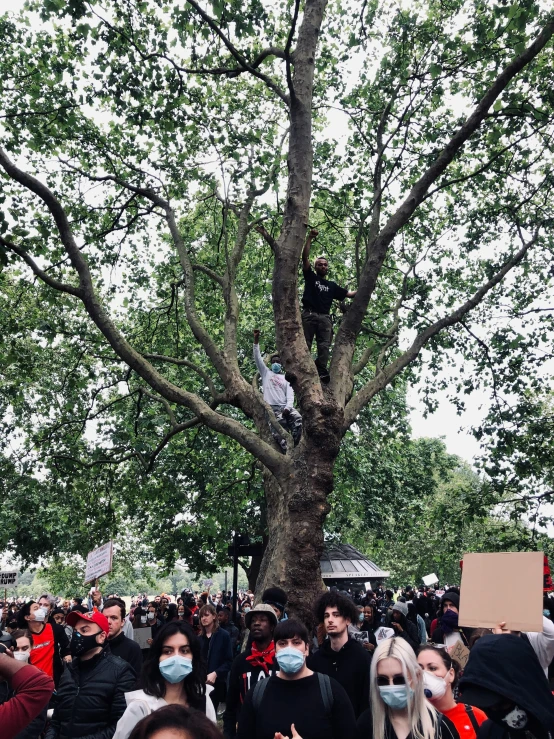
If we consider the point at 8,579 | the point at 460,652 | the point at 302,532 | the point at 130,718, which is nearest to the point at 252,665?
the point at 130,718

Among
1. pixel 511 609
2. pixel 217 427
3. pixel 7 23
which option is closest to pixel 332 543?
pixel 217 427

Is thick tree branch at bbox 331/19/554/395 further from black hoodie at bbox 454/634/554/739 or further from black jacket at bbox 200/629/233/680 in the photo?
black hoodie at bbox 454/634/554/739

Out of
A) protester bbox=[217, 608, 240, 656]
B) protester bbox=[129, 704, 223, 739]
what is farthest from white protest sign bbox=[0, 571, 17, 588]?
protester bbox=[129, 704, 223, 739]

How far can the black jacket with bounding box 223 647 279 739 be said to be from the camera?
15.7ft

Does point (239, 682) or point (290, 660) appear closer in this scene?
point (290, 660)

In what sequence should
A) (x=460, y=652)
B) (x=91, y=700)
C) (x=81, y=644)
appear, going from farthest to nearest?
(x=460, y=652) < (x=81, y=644) < (x=91, y=700)

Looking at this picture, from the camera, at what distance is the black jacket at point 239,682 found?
4.79m

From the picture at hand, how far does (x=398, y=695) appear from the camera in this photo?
3148 mm

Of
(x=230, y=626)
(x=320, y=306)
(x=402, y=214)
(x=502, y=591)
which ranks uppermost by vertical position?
(x=402, y=214)

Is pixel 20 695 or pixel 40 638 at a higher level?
pixel 20 695

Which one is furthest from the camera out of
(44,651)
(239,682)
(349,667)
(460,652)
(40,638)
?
(40,638)

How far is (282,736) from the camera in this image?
11.3 feet

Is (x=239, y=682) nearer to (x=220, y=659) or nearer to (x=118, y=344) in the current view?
(x=220, y=659)

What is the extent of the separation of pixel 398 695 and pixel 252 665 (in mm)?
1939
